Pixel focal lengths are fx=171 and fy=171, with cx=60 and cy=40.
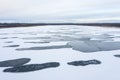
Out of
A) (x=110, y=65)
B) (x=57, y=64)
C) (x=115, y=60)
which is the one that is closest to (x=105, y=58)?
(x=115, y=60)

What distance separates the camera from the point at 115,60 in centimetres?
527

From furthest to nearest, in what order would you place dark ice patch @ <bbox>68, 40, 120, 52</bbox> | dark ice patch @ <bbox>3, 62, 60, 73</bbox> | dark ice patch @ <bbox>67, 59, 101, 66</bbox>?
dark ice patch @ <bbox>68, 40, 120, 52</bbox>
dark ice patch @ <bbox>67, 59, 101, 66</bbox>
dark ice patch @ <bbox>3, 62, 60, 73</bbox>

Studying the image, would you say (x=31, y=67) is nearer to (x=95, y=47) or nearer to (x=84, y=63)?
(x=84, y=63)

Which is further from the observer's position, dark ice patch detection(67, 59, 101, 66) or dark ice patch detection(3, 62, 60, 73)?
dark ice patch detection(67, 59, 101, 66)

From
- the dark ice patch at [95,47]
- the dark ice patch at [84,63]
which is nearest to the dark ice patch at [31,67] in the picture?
the dark ice patch at [84,63]

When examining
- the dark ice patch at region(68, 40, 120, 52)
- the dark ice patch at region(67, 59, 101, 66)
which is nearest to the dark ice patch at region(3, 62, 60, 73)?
the dark ice patch at region(67, 59, 101, 66)

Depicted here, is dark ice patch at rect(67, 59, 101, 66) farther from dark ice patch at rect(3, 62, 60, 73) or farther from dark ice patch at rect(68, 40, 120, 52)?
dark ice patch at rect(68, 40, 120, 52)

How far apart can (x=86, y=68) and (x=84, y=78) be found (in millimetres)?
779

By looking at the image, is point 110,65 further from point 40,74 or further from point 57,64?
point 40,74

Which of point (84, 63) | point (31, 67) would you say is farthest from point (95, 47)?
point (31, 67)

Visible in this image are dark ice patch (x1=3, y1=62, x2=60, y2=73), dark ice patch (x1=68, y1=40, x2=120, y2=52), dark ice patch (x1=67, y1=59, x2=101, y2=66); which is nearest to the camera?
dark ice patch (x1=3, y1=62, x2=60, y2=73)

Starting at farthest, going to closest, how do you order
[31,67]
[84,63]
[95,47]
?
[95,47] → [84,63] → [31,67]

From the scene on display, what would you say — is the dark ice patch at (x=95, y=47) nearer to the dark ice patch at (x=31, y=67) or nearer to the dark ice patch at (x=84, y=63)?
the dark ice patch at (x=84, y=63)

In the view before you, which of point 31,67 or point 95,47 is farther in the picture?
point 95,47
